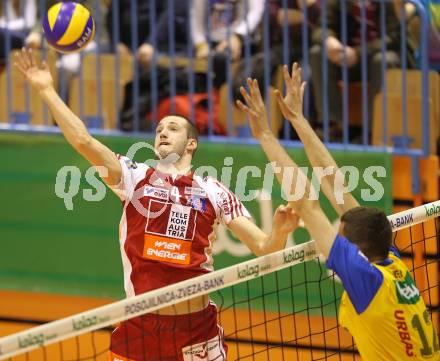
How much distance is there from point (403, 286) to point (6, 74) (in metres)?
5.64

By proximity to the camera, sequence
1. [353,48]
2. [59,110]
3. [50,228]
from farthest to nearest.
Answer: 1. [50,228]
2. [353,48]
3. [59,110]

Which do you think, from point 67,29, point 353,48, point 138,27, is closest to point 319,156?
point 67,29

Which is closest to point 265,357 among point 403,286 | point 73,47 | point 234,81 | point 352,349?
point 352,349

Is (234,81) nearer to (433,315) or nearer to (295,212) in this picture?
(433,315)

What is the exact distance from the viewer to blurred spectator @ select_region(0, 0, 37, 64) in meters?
10.1

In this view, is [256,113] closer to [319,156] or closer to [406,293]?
[319,156]

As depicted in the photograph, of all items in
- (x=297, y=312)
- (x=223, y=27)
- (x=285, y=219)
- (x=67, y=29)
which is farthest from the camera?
(x=223, y=27)

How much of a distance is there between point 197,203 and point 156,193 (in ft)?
0.82

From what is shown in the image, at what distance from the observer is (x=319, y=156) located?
5.91 meters

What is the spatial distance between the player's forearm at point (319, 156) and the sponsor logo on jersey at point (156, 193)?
1.04 m

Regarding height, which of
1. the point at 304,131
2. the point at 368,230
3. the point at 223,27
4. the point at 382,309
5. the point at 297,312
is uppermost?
the point at 223,27

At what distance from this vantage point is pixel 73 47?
721 cm

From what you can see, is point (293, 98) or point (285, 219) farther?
point (285, 219)

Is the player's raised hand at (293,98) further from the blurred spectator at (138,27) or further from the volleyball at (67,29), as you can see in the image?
the blurred spectator at (138,27)
